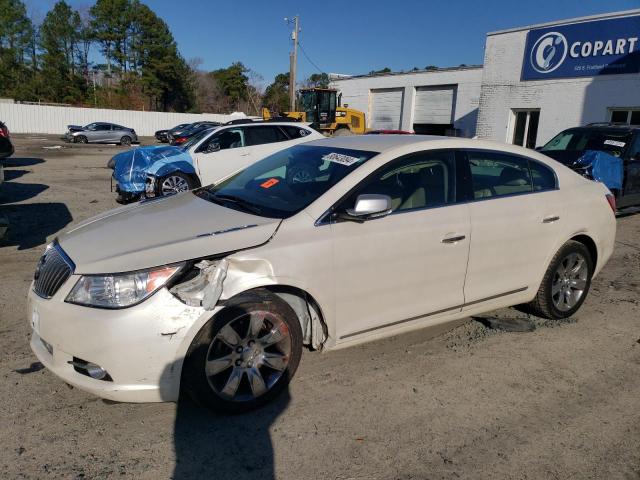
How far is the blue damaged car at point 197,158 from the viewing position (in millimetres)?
9422

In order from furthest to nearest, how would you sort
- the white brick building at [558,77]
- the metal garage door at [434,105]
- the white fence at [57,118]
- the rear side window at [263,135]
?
the white fence at [57,118], the metal garage door at [434,105], the white brick building at [558,77], the rear side window at [263,135]

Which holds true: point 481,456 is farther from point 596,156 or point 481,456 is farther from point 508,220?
point 596,156

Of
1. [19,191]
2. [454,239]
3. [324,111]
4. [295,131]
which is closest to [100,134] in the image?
[324,111]

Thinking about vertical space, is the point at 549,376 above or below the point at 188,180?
below

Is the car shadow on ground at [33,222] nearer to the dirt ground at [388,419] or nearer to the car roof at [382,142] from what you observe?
the dirt ground at [388,419]

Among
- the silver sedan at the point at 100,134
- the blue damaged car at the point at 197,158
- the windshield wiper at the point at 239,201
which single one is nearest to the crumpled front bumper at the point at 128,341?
the windshield wiper at the point at 239,201

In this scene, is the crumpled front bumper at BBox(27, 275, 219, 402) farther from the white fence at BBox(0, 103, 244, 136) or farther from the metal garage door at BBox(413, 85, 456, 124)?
the white fence at BBox(0, 103, 244, 136)

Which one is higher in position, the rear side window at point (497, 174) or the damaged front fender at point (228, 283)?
the rear side window at point (497, 174)

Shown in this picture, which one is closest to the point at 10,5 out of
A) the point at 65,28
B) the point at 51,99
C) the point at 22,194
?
the point at 65,28

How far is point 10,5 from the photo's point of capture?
57.2 meters

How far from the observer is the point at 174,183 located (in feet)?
32.2

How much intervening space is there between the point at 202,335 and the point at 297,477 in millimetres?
889

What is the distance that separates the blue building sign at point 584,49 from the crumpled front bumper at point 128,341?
19.8 metres

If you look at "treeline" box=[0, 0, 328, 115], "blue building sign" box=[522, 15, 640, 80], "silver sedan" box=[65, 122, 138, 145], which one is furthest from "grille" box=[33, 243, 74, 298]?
"treeline" box=[0, 0, 328, 115]
